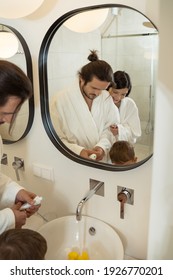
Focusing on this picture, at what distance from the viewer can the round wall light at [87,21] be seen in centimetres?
97

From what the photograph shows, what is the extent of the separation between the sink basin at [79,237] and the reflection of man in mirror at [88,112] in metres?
0.37

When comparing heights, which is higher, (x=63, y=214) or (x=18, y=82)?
(x=18, y=82)

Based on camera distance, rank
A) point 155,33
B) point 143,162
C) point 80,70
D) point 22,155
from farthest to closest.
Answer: point 22,155, point 80,70, point 143,162, point 155,33

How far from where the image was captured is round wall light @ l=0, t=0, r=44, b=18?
3.13 ft

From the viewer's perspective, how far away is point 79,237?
1.22 m

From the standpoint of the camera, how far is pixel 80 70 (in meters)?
1.11

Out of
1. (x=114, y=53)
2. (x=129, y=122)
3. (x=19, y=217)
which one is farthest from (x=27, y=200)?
(x=114, y=53)

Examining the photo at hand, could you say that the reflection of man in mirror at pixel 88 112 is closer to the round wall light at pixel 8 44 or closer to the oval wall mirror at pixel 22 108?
the oval wall mirror at pixel 22 108

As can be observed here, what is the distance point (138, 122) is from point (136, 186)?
30cm

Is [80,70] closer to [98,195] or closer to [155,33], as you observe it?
[155,33]

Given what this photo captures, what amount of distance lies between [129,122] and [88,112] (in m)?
0.23

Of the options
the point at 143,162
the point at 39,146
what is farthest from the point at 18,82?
the point at 143,162

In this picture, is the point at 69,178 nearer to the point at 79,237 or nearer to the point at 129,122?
the point at 79,237

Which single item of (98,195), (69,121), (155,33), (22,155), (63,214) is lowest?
(63,214)
